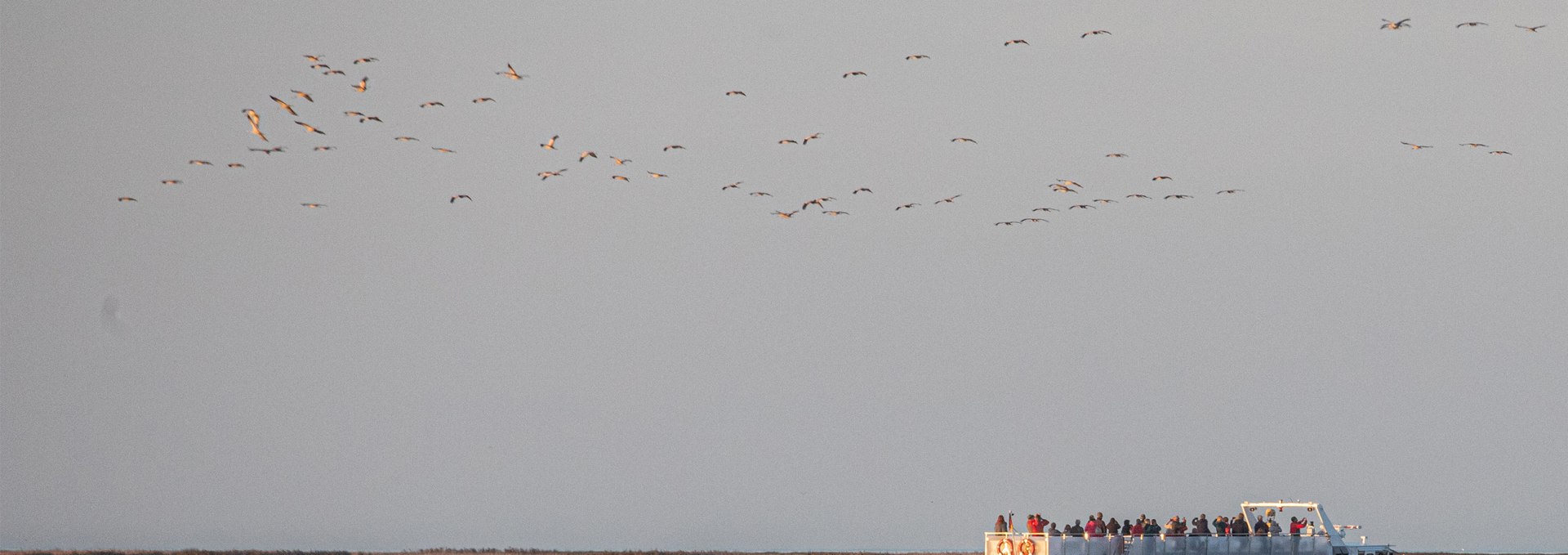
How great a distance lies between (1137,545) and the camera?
236 feet

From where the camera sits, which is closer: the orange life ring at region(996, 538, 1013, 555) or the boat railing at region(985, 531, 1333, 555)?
the boat railing at region(985, 531, 1333, 555)

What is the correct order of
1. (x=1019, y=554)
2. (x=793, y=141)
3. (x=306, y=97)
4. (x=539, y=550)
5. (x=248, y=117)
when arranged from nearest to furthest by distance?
(x=248, y=117)
(x=1019, y=554)
(x=306, y=97)
(x=793, y=141)
(x=539, y=550)

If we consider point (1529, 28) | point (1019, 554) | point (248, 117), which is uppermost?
point (1529, 28)

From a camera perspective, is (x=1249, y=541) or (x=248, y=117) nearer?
(x=248, y=117)

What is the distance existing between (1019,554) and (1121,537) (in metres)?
3.18

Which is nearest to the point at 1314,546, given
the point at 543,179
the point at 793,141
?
the point at 793,141

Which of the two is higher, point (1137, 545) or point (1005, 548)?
point (1137, 545)

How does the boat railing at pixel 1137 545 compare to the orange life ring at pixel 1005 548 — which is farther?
the orange life ring at pixel 1005 548

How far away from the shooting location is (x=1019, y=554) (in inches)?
2815

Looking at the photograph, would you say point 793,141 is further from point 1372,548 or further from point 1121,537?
point 1372,548

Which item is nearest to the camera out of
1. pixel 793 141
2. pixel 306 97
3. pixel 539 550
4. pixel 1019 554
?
pixel 1019 554

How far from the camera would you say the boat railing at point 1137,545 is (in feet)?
234

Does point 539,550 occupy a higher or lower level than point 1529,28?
lower

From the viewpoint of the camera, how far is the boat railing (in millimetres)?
71375
